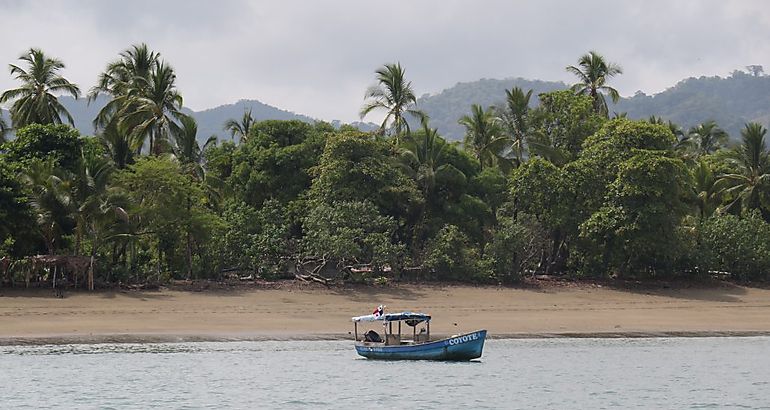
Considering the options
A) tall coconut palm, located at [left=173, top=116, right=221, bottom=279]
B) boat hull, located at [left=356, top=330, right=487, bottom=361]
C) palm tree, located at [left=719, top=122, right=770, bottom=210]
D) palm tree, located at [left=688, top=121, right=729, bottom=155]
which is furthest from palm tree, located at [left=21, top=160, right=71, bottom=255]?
palm tree, located at [left=688, top=121, right=729, bottom=155]

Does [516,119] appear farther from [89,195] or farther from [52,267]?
[52,267]

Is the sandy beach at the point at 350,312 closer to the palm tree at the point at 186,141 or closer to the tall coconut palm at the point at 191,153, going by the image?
the tall coconut palm at the point at 191,153

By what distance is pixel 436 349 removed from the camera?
3244 centimetres

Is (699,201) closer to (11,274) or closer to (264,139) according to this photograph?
(264,139)

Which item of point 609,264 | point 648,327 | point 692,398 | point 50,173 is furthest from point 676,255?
point 50,173

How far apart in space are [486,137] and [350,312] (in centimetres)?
2006

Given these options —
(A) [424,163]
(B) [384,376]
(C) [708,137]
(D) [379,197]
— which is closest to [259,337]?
(B) [384,376]

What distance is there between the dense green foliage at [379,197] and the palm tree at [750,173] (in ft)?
0.37

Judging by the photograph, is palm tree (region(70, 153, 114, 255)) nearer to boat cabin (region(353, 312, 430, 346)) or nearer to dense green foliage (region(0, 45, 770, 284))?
dense green foliage (region(0, 45, 770, 284))

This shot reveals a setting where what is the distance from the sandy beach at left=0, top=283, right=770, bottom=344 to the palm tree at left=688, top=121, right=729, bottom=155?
30.8 m

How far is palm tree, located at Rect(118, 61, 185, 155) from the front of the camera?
5134cm

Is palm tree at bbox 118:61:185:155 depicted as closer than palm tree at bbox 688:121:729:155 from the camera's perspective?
Yes

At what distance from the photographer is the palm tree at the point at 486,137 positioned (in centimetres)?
5506

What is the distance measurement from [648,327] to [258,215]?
18066 millimetres
